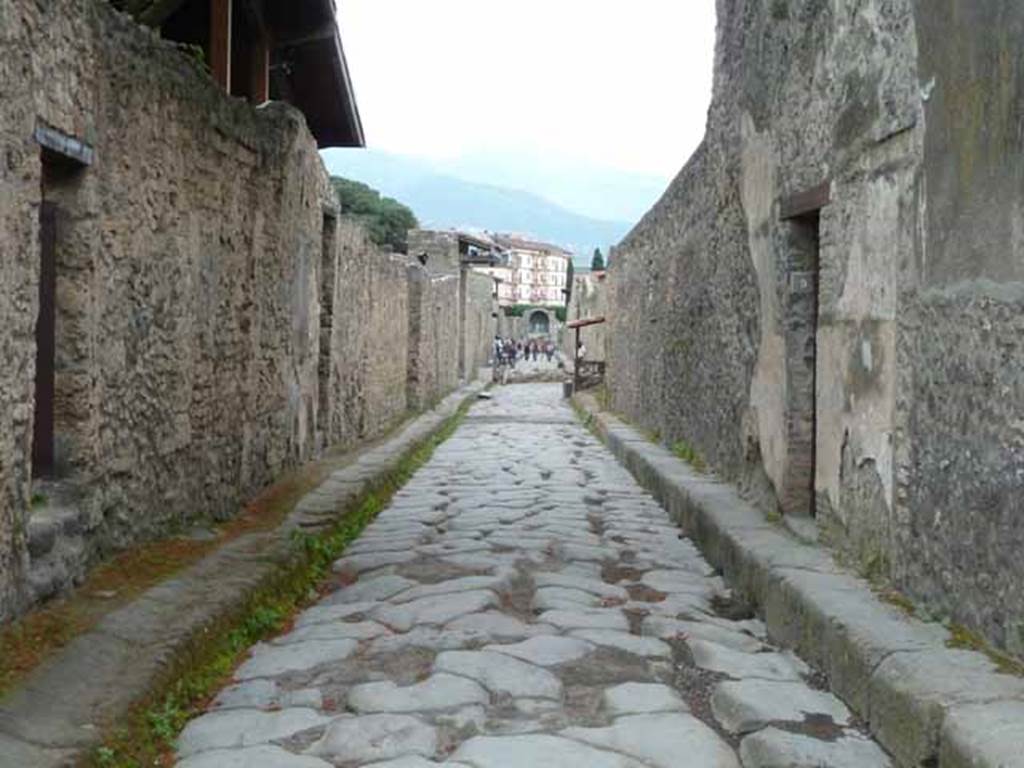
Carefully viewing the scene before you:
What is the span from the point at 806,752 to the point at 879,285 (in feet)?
6.66

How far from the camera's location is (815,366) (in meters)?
6.02

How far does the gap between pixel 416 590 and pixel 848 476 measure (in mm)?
1861

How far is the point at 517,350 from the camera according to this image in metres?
48.9

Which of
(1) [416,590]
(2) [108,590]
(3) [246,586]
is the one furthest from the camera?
(1) [416,590]

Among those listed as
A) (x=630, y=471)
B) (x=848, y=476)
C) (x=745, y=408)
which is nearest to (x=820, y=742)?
(x=848, y=476)

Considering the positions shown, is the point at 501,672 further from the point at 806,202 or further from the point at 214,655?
the point at 806,202

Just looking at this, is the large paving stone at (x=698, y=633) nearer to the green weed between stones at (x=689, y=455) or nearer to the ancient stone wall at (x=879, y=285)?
the ancient stone wall at (x=879, y=285)

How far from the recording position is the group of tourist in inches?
1419

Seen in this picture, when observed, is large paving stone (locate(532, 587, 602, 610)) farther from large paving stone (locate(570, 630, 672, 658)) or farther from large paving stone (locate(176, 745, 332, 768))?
large paving stone (locate(176, 745, 332, 768))

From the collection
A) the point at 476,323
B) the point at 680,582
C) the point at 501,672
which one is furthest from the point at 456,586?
the point at 476,323

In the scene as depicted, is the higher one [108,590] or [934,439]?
[934,439]

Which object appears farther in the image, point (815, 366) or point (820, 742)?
point (815, 366)

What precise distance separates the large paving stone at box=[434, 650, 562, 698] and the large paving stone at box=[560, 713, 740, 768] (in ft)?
1.16

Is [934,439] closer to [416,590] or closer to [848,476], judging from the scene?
[848,476]
